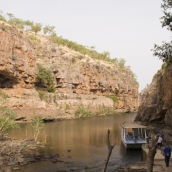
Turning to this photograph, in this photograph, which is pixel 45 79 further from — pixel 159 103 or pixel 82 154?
pixel 82 154

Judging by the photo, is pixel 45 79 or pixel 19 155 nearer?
pixel 19 155

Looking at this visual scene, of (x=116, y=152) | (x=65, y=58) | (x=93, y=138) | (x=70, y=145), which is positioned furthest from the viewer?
(x=65, y=58)

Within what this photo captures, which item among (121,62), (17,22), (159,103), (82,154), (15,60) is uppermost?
(17,22)

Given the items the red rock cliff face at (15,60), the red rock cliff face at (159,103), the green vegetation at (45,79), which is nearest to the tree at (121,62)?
the green vegetation at (45,79)

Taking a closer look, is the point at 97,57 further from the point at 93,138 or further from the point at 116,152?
the point at 116,152

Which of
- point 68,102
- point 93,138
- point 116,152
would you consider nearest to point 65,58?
point 68,102

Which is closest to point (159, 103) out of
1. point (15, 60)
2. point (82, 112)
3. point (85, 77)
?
point (15, 60)

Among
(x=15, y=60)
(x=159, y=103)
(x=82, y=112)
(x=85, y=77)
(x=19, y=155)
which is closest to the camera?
(x=19, y=155)

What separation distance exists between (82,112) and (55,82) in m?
14.8

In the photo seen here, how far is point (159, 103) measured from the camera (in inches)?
1913

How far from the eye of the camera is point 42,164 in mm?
28641

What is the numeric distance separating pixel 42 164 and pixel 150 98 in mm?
34716

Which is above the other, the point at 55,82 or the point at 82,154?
the point at 55,82

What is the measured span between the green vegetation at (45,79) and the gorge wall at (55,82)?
8.21 ft
